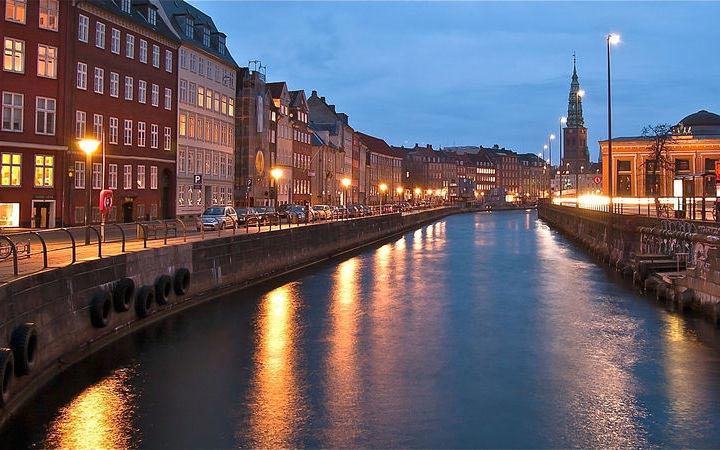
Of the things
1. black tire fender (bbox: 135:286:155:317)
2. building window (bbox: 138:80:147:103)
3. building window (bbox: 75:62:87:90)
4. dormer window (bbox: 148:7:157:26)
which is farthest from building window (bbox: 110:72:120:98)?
black tire fender (bbox: 135:286:155:317)

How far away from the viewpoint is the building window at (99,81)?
49438mm

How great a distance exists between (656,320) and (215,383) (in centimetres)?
1440

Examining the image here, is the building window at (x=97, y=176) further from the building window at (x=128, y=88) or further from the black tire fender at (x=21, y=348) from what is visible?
the black tire fender at (x=21, y=348)

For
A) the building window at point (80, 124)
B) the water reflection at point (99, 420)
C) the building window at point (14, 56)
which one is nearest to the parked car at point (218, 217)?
the building window at point (80, 124)

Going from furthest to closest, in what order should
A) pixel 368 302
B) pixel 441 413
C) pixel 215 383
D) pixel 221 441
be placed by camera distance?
pixel 368 302 < pixel 215 383 < pixel 441 413 < pixel 221 441

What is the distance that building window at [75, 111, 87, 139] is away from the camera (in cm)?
4691

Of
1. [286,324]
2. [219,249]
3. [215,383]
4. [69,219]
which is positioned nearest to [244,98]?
[69,219]

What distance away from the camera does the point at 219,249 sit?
28062mm

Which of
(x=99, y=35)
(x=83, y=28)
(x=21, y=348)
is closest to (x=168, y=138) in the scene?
(x=99, y=35)

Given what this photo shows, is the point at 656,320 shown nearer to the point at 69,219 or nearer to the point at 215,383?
the point at 215,383

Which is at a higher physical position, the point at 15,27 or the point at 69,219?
the point at 15,27

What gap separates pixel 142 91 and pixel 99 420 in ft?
157

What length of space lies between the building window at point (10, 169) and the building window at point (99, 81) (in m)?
9.06

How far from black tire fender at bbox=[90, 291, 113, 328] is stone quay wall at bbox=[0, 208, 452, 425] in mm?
24
